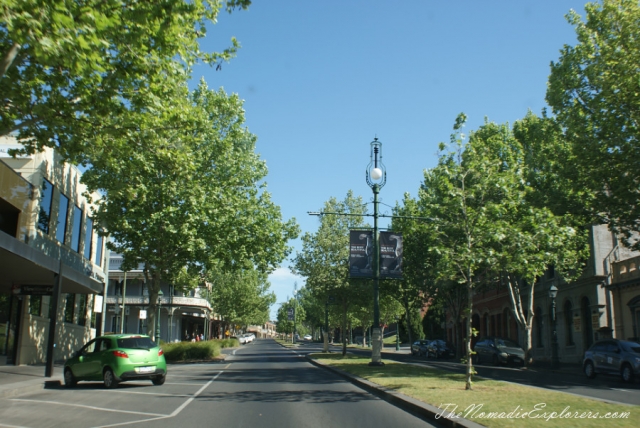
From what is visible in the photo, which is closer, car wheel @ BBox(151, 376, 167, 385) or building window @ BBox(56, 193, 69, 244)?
car wheel @ BBox(151, 376, 167, 385)

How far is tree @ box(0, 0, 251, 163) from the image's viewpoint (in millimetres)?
9031

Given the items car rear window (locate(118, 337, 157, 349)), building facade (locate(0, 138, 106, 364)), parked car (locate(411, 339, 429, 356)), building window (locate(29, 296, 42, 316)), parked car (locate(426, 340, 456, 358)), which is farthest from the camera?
parked car (locate(411, 339, 429, 356))

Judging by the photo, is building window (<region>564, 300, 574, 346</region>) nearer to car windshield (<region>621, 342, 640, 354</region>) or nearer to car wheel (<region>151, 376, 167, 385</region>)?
car windshield (<region>621, 342, 640, 354</region>)

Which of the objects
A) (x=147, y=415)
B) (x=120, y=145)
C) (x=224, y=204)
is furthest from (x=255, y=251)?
(x=147, y=415)

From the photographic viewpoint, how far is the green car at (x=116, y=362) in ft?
53.2

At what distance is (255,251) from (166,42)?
19432 millimetres

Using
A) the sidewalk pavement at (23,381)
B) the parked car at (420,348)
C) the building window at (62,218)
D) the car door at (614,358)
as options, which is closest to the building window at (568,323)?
the parked car at (420,348)

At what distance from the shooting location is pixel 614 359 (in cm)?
2158

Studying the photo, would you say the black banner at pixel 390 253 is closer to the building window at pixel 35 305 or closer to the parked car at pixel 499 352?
the parked car at pixel 499 352

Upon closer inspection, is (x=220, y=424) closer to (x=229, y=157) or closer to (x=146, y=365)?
(x=146, y=365)

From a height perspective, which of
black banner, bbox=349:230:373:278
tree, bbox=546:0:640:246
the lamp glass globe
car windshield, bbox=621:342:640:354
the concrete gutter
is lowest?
the concrete gutter

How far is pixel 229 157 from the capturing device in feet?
94.3

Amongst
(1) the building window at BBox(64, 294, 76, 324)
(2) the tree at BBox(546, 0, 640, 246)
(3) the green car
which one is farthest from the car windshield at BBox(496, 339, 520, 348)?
(1) the building window at BBox(64, 294, 76, 324)

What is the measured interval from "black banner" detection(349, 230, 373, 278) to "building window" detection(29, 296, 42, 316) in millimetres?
14215
